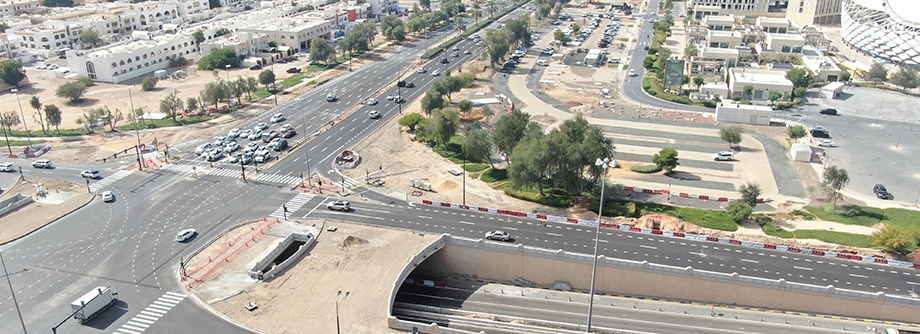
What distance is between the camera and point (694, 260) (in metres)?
62.5

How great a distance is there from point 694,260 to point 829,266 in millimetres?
13050

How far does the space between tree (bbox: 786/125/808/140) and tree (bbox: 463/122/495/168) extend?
5027 centimetres

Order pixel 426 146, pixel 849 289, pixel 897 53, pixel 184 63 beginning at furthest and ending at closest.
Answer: pixel 184 63 → pixel 897 53 → pixel 426 146 → pixel 849 289

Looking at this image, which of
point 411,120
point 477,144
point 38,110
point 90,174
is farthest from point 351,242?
point 38,110

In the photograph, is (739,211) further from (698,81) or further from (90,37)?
(90,37)

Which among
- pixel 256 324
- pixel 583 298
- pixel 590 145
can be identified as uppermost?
pixel 590 145

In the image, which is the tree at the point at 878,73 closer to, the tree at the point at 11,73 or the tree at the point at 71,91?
the tree at the point at 71,91

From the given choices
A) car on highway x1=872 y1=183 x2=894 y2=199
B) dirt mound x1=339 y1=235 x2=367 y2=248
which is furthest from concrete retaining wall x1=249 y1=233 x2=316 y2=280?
car on highway x1=872 y1=183 x2=894 y2=199

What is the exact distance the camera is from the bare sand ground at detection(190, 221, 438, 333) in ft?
167

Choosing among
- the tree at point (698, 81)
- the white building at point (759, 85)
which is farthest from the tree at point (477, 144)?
the tree at point (698, 81)

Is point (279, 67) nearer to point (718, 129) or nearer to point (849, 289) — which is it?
point (718, 129)

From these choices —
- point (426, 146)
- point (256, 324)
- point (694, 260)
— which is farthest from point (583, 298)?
point (426, 146)

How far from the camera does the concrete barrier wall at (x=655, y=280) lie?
2244 inches

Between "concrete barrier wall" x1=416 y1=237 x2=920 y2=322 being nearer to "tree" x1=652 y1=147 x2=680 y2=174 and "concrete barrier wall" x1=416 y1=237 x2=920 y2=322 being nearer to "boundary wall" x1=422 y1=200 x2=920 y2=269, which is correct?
"boundary wall" x1=422 y1=200 x2=920 y2=269
